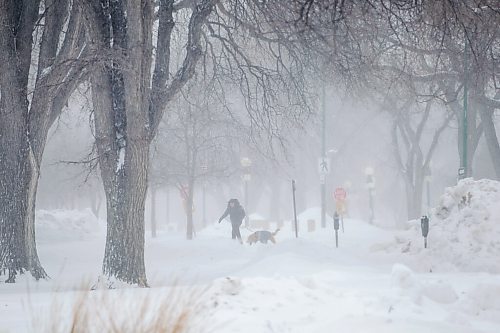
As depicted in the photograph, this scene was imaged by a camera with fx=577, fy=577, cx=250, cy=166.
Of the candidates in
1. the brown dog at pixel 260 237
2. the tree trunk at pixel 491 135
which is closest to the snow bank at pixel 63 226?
the brown dog at pixel 260 237

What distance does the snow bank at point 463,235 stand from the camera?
10836 mm

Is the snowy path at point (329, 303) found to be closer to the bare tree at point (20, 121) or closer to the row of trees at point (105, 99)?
the bare tree at point (20, 121)

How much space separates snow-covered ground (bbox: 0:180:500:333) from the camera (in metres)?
4.82

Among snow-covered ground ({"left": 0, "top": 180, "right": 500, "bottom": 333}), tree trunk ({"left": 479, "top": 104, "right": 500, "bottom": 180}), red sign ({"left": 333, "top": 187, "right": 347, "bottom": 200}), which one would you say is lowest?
snow-covered ground ({"left": 0, "top": 180, "right": 500, "bottom": 333})

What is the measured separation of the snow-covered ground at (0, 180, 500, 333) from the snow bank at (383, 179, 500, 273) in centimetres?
2

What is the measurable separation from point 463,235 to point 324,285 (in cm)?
566

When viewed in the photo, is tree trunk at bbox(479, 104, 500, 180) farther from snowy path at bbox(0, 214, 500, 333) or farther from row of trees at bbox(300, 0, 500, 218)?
snowy path at bbox(0, 214, 500, 333)

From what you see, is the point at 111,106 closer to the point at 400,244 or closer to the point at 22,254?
the point at 22,254

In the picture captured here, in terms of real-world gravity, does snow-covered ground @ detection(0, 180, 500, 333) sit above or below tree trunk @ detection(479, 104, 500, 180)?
below

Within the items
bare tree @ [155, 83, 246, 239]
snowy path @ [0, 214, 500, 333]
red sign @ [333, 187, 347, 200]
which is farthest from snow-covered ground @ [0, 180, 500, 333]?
red sign @ [333, 187, 347, 200]

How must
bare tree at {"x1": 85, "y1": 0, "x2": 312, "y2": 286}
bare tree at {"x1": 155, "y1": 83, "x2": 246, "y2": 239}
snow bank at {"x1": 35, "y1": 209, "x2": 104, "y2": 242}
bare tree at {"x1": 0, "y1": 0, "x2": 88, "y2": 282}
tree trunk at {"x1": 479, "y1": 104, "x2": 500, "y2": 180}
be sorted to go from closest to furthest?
bare tree at {"x1": 85, "y1": 0, "x2": 312, "y2": 286}, bare tree at {"x1": 0, "y1": 0, "x2": 88, "y2": 282}, tree trunk at {"x1": 479, "y1": 104, "x2": 500, "y2": 180}, bare tree at {"x1": 155, "y1": 83, "x2": 246, "y2": 239}, snow bank at {"x1": 35, "y1": 209, "x2": 104, "y2": 242}

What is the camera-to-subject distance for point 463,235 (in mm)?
11586

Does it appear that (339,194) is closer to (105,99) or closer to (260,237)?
(260,237)

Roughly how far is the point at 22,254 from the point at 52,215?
21125 millimetres
